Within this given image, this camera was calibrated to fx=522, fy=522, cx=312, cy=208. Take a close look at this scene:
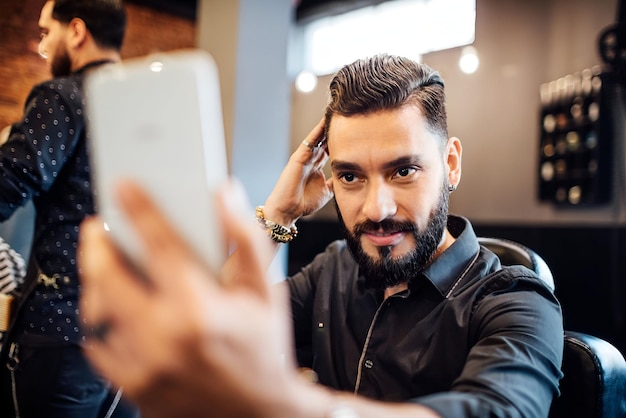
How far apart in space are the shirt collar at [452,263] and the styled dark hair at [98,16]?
128cm

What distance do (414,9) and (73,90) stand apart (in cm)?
518

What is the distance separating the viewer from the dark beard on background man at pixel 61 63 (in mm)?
1699

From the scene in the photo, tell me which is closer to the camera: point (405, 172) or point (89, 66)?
point (405, 172)

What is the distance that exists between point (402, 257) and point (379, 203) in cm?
15

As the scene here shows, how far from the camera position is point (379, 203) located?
1.10 meters

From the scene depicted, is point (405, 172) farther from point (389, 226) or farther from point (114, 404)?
point (114, 404)

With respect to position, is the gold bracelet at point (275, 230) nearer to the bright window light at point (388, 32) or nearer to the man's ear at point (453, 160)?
the man's ear at point (453, 160)

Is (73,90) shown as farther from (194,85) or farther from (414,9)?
(414,9)

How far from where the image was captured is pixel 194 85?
44 centimetres

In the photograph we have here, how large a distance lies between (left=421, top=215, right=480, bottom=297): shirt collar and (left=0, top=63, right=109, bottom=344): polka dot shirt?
984 mm

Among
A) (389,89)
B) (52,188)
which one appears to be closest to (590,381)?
(389,89)

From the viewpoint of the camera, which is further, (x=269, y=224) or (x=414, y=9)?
(x=414, y=9)

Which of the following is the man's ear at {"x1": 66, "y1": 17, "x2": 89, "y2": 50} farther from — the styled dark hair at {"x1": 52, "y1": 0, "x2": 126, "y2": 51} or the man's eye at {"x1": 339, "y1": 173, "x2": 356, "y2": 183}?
the man's eye at {"x1": 339, "y1": 173, "x2": 356, "y2": 183}

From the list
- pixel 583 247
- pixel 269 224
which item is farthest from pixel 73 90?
pixel 583 247
